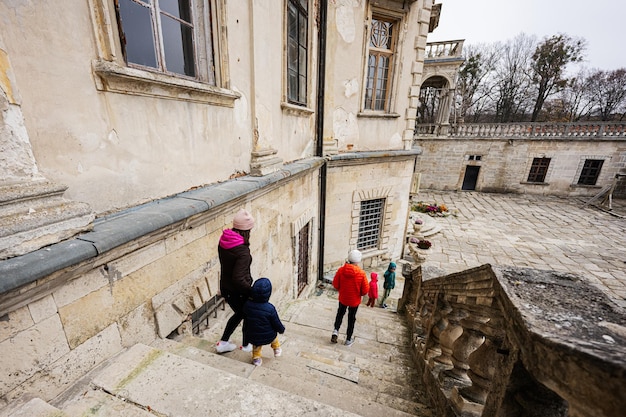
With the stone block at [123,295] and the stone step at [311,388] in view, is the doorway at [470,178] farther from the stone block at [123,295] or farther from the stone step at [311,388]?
the stone block at [123,295]

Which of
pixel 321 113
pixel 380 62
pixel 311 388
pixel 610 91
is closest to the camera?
pixel 311 388

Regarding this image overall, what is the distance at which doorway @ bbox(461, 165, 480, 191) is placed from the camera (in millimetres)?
20500

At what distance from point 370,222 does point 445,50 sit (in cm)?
1666

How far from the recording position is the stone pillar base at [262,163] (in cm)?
392

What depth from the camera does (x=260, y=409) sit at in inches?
62.6

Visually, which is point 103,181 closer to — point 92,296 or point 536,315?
point 92,296

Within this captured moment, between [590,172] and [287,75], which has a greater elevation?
[287,75]

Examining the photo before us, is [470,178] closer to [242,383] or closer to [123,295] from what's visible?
[242,383]

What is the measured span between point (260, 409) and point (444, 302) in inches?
80.6

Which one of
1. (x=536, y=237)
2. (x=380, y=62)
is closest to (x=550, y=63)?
(x=536, y=237)

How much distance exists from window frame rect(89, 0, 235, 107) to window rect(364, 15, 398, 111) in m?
5.15

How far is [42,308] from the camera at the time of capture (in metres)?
1.60

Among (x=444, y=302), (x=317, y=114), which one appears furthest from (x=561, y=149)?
(x=444, y=302)

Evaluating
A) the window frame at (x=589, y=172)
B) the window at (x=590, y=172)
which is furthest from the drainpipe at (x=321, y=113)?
the window at (x=590, y=172)
